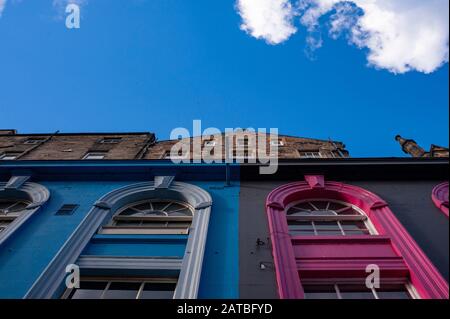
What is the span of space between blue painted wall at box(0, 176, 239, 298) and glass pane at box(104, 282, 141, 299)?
2.50 feet

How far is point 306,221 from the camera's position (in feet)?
30.9

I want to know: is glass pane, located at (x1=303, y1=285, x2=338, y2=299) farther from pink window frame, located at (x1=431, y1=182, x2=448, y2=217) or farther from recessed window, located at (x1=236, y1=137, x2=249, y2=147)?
recessed window, located at (x1=236, y1=137, x2=249, y2=147)

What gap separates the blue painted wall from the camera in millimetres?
7000

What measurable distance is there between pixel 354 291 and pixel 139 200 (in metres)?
6.21

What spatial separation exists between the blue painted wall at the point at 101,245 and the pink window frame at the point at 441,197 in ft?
16.5

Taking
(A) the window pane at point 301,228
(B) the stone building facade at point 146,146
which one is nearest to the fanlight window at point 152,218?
(A) the window pane at point 301,228

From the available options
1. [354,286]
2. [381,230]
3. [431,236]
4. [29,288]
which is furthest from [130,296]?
[431,236]

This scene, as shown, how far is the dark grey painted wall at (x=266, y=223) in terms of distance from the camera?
689cm

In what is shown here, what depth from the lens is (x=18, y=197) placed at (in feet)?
35.4

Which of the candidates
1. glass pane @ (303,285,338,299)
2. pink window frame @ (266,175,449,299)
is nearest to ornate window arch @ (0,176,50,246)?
pink window frame @ (266,175,449,299)

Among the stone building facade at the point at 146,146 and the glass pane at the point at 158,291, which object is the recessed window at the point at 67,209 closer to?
the glass pane at the point at 158,291

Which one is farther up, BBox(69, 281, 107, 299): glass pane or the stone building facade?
the stone building facade

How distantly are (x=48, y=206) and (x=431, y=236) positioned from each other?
30.8ft

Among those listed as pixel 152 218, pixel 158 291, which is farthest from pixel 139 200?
pixel 158 291
